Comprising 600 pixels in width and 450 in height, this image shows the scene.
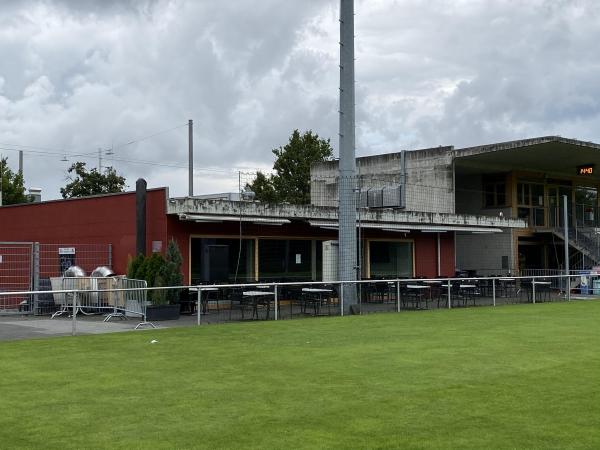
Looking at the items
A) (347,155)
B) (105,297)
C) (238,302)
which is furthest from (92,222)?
(347,155)

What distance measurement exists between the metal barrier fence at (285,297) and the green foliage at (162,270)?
0.34 metres

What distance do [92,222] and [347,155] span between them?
871cm

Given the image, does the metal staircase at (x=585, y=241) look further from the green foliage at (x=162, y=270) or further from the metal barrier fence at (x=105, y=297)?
the metal barrier fence at (x=105, y=297)

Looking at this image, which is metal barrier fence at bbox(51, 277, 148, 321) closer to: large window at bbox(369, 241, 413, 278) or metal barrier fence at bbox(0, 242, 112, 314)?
metal barrier fence at bbox(0, 242, 112, 314)

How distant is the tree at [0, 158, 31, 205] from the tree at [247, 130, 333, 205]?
16574mm

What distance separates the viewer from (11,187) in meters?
46.9

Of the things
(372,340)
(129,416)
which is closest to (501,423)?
(129,416)

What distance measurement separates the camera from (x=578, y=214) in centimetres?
4031

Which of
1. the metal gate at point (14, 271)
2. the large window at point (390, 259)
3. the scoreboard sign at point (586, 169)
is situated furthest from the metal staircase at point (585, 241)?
the metal gate at point (14, 271)

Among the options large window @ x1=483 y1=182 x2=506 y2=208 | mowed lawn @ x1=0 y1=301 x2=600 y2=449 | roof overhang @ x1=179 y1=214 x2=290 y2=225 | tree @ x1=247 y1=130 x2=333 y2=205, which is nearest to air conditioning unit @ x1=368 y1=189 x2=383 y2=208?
roof overhang @ x1=179 y1=214 x2=290 y2=225

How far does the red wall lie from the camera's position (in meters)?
21.5

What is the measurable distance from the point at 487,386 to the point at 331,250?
47.3 ft

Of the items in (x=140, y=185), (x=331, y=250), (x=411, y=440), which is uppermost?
(x=140, y=185)

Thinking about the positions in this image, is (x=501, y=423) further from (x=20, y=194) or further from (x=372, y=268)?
(x=20, y=194)
